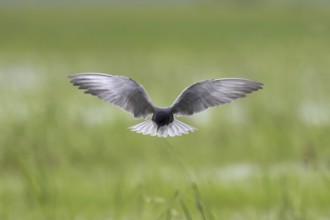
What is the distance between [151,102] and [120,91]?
5cm

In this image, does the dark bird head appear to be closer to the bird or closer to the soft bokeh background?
the bird

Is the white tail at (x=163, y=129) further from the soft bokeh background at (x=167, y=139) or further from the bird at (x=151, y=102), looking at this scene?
the soft bokeh background at (x=167, y=139)

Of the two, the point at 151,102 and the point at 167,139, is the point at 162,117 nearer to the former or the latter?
the point at 151,102

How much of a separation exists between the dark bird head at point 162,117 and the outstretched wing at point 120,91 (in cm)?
2

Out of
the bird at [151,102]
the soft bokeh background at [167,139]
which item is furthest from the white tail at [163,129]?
the soft bokeh background at [167,139]

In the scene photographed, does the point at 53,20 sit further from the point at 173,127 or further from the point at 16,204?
the point at 173,127

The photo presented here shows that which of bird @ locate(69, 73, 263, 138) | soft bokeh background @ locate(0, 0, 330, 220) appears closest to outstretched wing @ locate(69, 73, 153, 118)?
bird @ locate(69, 73, 263, 138)

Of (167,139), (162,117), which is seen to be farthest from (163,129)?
Answer: (167,139)

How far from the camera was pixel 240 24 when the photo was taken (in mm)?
17672

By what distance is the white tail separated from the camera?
142cm

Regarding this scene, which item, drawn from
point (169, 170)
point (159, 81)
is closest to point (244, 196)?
point (169, 170)

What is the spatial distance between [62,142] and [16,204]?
1.57m

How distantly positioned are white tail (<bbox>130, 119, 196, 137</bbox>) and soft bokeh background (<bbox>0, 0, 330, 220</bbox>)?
370 millimetres

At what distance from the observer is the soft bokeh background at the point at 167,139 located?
151 inches
